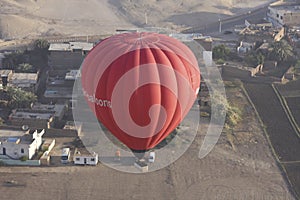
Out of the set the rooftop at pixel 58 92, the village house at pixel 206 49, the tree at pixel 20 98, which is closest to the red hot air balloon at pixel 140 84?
the tree at pixel 20 98

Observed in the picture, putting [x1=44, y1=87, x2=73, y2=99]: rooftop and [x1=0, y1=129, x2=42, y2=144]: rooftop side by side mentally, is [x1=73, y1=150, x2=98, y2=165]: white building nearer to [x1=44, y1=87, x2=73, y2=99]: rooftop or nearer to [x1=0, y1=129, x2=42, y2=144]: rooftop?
[x1=0, y1=129, x2=42, y2=144]: rooftop

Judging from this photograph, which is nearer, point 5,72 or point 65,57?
point 5,72

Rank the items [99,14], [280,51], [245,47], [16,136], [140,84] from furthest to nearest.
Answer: [99,14]
[245,47]
[280,51]
[16,136]
[140,84]

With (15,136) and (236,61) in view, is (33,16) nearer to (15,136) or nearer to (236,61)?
(236,61)

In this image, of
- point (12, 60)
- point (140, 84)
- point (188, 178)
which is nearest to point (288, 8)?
point (12, 60)

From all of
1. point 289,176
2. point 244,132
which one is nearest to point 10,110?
point 244,132

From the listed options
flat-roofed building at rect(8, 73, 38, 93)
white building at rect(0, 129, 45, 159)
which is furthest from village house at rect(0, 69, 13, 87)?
white building at rect(0, 129, 45, 159)

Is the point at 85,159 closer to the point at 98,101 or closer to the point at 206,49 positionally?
the point at 98,101
